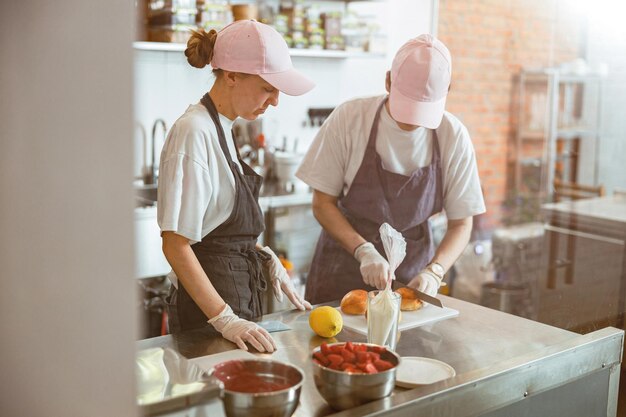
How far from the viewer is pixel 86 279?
0.84 metres

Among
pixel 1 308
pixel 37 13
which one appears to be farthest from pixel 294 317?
pixel 37 13

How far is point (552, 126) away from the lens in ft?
18.7

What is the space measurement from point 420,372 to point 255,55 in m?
0.87

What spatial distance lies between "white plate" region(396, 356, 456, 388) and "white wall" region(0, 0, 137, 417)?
81 centimetres

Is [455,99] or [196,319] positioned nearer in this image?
[196,319]

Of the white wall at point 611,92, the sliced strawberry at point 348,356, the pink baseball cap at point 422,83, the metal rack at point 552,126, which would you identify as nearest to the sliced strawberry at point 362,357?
the sliced strawberry at point 348,356

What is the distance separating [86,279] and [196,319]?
3.80 feet

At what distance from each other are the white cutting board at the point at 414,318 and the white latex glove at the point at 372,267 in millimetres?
120

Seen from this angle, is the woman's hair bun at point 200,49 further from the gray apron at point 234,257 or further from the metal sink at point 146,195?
the metal sink at point 146,195

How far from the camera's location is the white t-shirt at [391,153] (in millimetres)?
2422

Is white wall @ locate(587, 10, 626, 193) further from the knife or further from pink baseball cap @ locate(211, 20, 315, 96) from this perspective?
pink baseball cap @ locate(211, 20, 315, 96)

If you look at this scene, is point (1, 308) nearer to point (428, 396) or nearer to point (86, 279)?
point (86, 279)

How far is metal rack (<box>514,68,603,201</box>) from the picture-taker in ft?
18.3

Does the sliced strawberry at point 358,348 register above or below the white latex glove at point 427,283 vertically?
above
